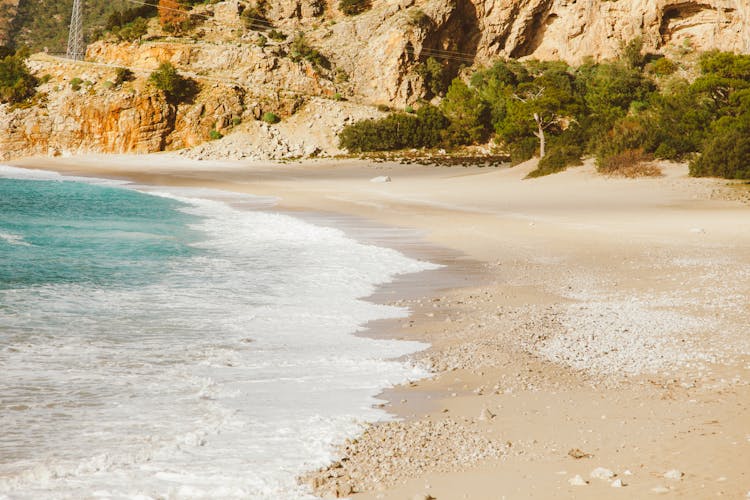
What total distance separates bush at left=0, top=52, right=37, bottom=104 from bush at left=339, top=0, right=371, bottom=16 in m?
28.9

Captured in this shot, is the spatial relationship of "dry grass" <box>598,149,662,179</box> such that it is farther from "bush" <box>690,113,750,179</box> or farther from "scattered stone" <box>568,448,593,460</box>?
"scattered stone" <box>568,448,593,460</box>

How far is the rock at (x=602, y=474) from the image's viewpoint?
412cm

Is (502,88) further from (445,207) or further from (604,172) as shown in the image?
(445,207)

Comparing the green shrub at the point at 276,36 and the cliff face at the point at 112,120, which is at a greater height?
the green shrub at the point at 276,36

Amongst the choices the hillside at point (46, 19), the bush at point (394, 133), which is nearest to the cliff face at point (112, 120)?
the bush at point (394, 133)

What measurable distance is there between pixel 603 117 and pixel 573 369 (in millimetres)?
34975

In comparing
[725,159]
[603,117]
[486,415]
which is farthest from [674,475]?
[603,117]

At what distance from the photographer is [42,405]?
19.2 ft

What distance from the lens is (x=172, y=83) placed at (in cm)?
5909

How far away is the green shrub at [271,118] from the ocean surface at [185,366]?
1725 inches

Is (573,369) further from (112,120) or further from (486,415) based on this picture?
(112,120)

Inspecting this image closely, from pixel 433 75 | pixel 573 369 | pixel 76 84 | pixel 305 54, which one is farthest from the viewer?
pixel 305 54

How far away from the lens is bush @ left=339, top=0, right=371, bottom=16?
70.5 metres

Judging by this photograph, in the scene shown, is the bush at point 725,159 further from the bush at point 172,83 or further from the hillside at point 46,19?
the hillside at point 46,19
